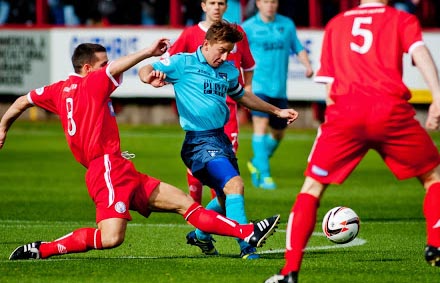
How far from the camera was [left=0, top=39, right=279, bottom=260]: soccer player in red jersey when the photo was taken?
9.35 meters

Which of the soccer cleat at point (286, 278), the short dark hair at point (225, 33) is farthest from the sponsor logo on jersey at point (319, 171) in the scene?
the short dark hair at point (225, 33)

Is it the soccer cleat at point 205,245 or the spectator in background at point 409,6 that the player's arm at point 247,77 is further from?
the spectator in background at point 409,6

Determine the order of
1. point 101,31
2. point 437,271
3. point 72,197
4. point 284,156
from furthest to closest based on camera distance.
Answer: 1. point 101,31
2. point 284,156
3. point 72,197
4. point 437,271

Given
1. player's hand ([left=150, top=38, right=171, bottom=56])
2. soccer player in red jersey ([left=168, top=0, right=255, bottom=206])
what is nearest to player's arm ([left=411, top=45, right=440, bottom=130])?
player's hand ([left=150, top=38, right=171, bottom=56])

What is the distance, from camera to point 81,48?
9.73m

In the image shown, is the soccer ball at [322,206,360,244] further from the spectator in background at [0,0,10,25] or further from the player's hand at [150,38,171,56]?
the spectator in background at [0,0,10,25]

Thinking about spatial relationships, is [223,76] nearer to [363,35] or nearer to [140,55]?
[140,55]

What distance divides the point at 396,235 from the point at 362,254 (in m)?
1.72

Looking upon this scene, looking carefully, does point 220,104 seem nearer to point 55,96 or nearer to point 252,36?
point 55,96

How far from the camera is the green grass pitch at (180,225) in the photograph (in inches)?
350

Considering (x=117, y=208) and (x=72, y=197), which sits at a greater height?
(x=117, y=208)

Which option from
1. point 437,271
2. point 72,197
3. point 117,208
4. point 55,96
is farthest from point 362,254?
point 72,197

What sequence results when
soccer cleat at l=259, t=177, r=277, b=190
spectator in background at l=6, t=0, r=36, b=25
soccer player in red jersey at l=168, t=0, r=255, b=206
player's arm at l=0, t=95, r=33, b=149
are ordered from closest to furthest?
player's arm at l=0, t=95, r=33, b=149 → soccer player in red jersey at l=168, t=0, r=255, b=206 → soccer cleat at l=259, t=177, r=277, b=190 → spectator in background at l=6, t=0, r=36, b=25

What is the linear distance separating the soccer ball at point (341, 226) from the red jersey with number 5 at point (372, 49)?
2421mm
